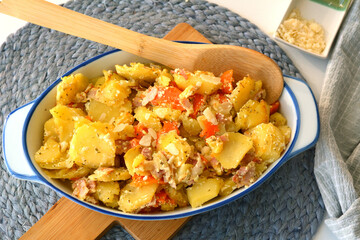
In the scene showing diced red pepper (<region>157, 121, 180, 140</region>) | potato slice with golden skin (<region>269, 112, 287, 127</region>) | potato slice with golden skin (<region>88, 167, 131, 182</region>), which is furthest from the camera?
potato slice with golden skin (<region>269, 112, 287, 127</region>)

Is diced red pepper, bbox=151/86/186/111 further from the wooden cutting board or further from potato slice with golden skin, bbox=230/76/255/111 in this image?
the wooden cutting board

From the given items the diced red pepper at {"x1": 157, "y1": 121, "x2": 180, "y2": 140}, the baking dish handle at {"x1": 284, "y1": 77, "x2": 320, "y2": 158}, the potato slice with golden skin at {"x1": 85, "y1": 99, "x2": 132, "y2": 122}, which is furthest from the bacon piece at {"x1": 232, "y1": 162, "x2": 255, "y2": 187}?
the potato slice with golden skin at {"x1": 85, "y1": 99, "x2": 132, "y2": 122}

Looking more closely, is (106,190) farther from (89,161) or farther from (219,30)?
(219,30)

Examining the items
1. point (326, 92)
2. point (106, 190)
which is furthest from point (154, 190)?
point (326, 92)

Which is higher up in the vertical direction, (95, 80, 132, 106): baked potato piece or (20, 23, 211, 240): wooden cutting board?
(95, 80, 132, 106): baked potato piece

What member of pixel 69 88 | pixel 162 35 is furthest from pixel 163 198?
pixel 162 35

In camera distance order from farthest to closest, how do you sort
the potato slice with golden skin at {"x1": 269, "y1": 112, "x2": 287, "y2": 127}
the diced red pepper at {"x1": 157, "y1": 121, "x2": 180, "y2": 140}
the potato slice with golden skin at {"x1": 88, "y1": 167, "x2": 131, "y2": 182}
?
the potato slice with golden skin at {"x1": 269, "y1": 112, "x2": 287, "y2": 127} → the diced red pepper at {"x1": 157, "y1": 121, "x2": 180, "y2": 140} → the potato slice with golden skin at {"x1": 88, "y1": 167, "x2": 131, "y2": 182}
